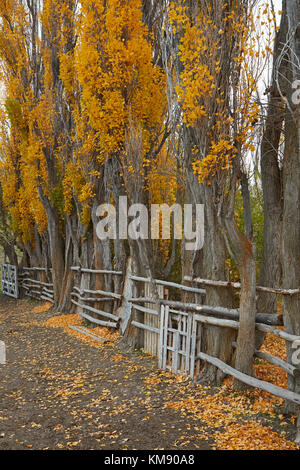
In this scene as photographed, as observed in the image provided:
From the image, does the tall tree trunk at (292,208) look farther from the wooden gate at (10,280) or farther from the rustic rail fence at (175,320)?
the wooden gate at (10,280)

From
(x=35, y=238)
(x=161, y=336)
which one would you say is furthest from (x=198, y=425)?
(x=35, y=238)

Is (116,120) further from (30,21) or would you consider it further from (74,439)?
(30,21)

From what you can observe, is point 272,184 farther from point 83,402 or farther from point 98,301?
point 98,301

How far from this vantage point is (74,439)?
4758 mm

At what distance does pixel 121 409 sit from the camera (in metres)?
5.66

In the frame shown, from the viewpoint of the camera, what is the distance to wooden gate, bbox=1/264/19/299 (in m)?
19.7
